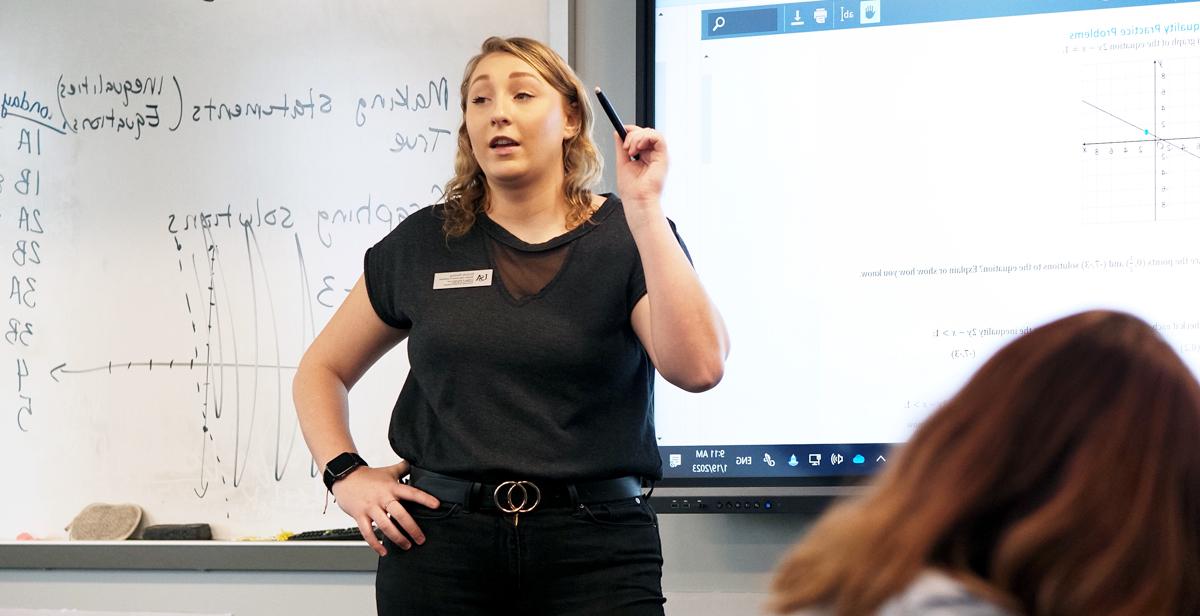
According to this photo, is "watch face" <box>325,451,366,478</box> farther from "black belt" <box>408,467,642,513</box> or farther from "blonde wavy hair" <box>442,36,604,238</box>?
"blonde wavy hair" <box>442,36,604,238</box>

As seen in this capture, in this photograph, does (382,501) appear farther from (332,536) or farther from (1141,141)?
(1141,141)

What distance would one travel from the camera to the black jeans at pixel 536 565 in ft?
4.96

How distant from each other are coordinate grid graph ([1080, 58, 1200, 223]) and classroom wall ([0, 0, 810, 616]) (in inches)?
28.0

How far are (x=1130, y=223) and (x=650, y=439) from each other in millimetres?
1080

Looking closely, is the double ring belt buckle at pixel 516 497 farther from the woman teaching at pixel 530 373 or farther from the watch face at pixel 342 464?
the watch face at pixel 342 464

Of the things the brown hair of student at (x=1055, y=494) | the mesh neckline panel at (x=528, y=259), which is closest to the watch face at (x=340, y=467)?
the mesh neckline panel at (x=528, y=259)

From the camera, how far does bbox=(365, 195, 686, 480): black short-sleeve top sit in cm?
154

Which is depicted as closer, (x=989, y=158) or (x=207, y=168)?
(x=989, y=158)

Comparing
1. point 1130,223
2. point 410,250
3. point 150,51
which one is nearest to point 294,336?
point 150,51

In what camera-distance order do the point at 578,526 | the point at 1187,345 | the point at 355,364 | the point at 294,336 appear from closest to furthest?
the point at 578,526 < the point at 355,364 < the point at 1187,345 < the point at 294,336

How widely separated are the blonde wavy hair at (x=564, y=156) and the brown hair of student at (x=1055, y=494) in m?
1.00

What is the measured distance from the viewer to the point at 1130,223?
2.19m

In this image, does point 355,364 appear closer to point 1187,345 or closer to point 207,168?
point 207,168

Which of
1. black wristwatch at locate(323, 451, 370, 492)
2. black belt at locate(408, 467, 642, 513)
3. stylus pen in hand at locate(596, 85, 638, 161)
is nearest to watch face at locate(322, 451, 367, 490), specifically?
black wristwatch at locate(323, 451, 370, 492)
